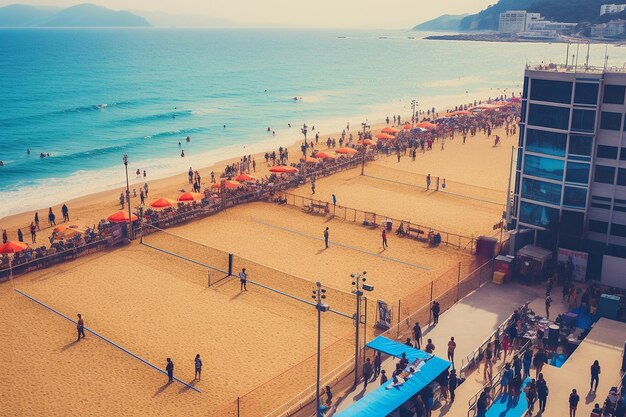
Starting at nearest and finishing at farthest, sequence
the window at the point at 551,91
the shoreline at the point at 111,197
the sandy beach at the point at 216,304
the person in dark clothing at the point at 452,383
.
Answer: the person in dark clothing at the point at 452,383 → the sandy beach at the point at 216,304 → the window at the point at 551,91 → the shoreline at the point at 111,197

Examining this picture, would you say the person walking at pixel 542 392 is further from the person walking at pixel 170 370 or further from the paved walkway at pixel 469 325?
the person walking at pixel 170 370

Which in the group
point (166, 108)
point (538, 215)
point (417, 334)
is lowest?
point (417, 334)

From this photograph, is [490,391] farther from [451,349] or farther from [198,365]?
[198,365]

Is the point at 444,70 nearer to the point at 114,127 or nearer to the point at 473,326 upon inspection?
the point at 114,127

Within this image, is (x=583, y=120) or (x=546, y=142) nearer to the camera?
(x=583, y=120)

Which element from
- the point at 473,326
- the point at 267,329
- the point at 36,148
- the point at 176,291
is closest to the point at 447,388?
the point at 473,326

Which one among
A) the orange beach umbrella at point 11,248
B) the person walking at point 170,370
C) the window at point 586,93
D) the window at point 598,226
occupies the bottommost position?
the person walking at point 170,370

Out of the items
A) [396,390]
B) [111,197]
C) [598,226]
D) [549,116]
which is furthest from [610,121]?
[111,197]

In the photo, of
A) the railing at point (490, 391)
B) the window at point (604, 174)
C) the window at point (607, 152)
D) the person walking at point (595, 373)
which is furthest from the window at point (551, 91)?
the railing at point (490, 391)
